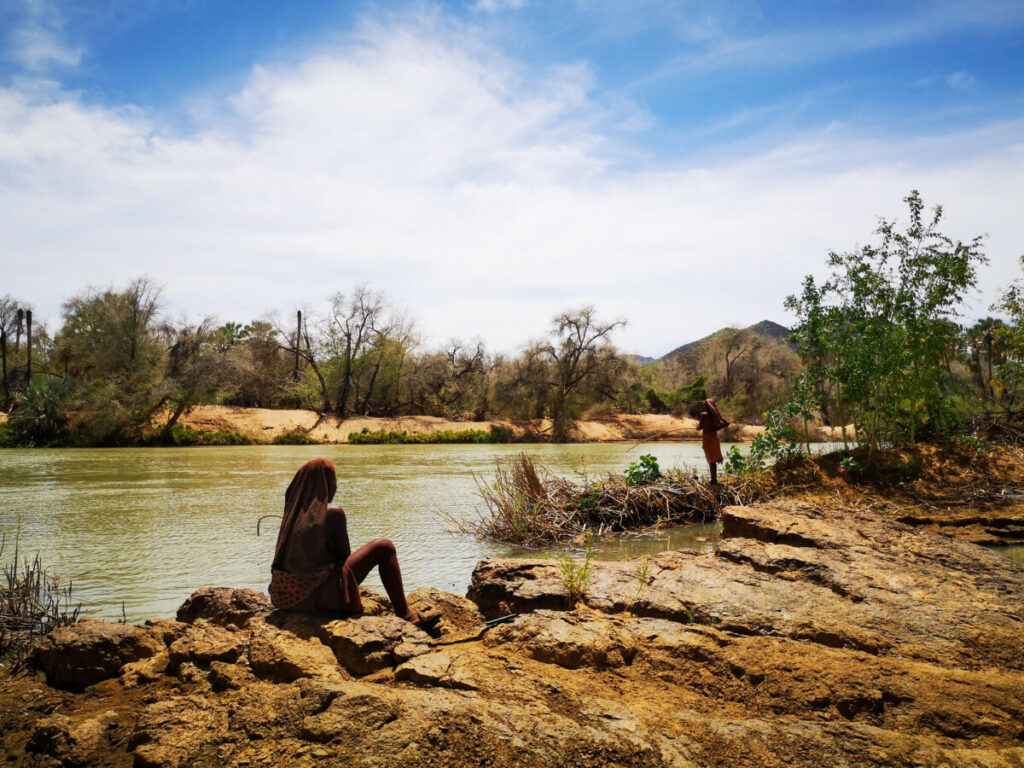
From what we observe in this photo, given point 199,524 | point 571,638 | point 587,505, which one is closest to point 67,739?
point 571,638

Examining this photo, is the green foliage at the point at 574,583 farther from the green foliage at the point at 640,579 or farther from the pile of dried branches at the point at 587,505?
the pile of dried branches at the point at 587,505

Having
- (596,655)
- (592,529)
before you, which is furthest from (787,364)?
(596,655)

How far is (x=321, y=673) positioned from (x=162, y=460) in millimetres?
22049

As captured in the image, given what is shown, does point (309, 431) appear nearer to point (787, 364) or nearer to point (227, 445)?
point (227, 445)

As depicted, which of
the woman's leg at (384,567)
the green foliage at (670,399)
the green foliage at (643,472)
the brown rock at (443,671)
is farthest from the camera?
the green foliage at (670,399)

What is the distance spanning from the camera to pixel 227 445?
30328 millimetres

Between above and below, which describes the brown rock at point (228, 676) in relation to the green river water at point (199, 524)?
above

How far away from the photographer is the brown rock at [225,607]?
4.33 meters

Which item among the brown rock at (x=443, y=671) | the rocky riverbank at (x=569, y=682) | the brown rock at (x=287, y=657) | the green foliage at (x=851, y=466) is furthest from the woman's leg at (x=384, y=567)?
the green foliage at (x=851, y=466)

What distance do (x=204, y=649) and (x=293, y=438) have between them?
2982 cm

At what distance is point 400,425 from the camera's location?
35438 mm

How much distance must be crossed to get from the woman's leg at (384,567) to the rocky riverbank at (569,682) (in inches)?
9.9

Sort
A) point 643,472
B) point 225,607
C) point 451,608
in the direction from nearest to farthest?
1. point 225,607
2. point 451,608
3. point 643,472

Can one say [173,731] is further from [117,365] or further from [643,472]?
[117,365]
